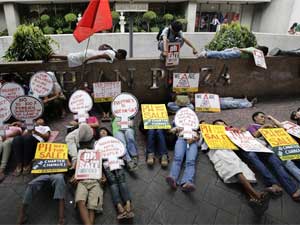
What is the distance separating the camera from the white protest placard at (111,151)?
3076 millimetres

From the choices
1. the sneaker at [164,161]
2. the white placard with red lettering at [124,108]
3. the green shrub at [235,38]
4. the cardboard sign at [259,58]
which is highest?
the green shrub at [235,38]

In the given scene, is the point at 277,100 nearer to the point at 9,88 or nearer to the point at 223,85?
the point at 223,85

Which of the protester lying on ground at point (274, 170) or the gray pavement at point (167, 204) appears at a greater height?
the protester lying on ground at point (274, 170)

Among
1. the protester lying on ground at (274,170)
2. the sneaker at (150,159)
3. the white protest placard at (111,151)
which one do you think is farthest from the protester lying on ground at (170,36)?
the protester lying on ground at (274,170)

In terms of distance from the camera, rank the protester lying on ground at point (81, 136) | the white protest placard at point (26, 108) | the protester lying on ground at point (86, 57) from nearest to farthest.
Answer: the white protest placard at point (26, 108) < the protester lying on ground at point (81, 136) < the protester lying on ground at point (86, 57)

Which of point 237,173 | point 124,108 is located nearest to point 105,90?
point 124,108

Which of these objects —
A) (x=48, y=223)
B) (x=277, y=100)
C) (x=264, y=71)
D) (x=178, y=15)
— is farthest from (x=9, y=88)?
(x=178, y=15)

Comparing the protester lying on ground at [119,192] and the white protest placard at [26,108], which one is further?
the white protest placard at [26,108]

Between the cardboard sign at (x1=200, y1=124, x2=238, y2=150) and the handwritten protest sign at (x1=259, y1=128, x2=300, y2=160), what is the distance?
58cm

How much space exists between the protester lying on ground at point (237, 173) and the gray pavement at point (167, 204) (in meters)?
0.10

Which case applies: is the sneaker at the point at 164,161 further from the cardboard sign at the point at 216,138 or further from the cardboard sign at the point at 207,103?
the cardboard sign at the point at 207,103

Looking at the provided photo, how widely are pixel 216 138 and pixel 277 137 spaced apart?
0.94 meters

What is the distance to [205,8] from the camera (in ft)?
47.2

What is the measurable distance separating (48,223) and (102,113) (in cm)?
250
